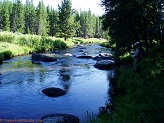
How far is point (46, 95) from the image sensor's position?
1579 centimetres

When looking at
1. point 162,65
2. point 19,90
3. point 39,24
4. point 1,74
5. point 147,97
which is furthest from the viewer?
point 39,24

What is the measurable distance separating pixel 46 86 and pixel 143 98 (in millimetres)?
9813

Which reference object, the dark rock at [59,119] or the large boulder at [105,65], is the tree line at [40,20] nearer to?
the large boulder at [105,65]

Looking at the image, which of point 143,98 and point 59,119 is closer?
point 143,98

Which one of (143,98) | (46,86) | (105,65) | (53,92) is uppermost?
(143,98)

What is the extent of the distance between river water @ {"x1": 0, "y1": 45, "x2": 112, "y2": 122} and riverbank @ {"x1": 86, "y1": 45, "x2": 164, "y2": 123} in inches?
71.9

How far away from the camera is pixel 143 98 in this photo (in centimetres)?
1013

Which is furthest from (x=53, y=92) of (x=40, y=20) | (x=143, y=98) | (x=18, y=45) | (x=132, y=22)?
(x=40, y=20)

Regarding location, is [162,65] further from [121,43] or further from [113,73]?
[113,73]

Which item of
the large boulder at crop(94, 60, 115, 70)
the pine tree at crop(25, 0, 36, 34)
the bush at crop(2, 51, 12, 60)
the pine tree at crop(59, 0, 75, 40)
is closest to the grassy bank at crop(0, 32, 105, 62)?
the bush at crop(2, 51, 12, 60)

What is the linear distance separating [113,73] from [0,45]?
21080mm

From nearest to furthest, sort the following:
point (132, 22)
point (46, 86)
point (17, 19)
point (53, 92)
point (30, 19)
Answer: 1. point (53, 92)
2. point (46, 86)
3. point (132, 22)
4. point (17, 19)
5. point (30, 19)

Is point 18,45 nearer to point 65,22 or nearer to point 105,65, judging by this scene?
point 105,65

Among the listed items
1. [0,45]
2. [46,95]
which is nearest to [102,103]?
[46,95]
